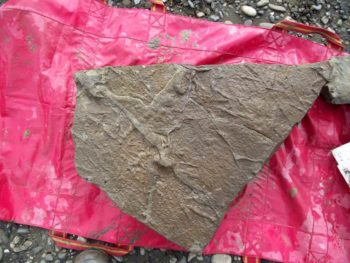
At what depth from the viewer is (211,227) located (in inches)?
71.2

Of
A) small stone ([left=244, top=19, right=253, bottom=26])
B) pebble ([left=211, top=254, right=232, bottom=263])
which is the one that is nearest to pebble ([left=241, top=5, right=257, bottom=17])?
small stone ([left=244, top=19, right=253, bottom=26])

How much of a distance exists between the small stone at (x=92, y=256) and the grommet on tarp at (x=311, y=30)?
6.08ft

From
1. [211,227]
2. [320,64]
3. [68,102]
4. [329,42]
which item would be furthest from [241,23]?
[211,227]

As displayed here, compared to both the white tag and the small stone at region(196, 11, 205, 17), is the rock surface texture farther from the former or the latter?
the small stone at region(196, 11, 205, 17)

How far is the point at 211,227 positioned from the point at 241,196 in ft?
1.71

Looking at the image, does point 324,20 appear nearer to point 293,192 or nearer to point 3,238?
point 293,192

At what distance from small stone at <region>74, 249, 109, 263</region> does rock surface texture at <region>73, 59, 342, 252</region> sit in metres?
0.60

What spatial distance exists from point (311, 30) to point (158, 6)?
3.39ft

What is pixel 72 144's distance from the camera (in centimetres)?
228

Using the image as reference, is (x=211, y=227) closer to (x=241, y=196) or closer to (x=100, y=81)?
(x=241, y=196)

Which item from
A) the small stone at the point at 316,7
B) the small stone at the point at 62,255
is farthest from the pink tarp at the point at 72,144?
the small stone at the point at 316,7

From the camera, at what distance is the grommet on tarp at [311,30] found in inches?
92.0

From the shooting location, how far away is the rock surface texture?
5.86 ft

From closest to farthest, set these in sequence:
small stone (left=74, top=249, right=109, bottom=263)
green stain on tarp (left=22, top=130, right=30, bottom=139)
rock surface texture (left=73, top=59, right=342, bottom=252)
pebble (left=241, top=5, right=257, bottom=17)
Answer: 1. rock surface texture (left=73, top=59, right=342, bottom=252)
2. small stone (left=74, top=249, right=109, bottom=263)
3. green stain on tarp (left=22, top=130, right=30, bottom=139)
4. pebble (left=241, top=5, right=257, bottom=17)
